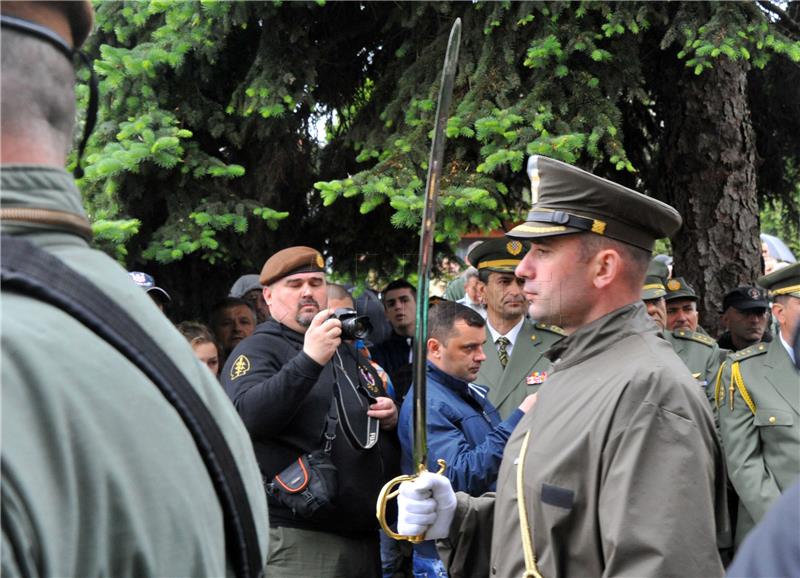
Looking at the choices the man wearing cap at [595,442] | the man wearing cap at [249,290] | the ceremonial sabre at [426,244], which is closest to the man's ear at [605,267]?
the man wearing cap at [595,442]

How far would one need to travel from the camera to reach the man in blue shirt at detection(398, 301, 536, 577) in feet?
12.8

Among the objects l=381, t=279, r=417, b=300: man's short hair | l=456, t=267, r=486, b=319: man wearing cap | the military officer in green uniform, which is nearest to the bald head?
the military officer in green uniform

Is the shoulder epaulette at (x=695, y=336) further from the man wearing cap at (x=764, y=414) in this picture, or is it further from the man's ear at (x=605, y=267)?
the man's ear at (x=605, y=267)

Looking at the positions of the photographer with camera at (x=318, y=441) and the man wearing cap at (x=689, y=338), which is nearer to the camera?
the photographer with camera at (x=318, y=441)

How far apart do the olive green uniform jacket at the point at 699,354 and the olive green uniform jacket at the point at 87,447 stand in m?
4.87

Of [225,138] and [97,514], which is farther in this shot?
[225,138]

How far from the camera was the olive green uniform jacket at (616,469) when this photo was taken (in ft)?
7.52

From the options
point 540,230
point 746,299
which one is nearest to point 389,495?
point 540,230

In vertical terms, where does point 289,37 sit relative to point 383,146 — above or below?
above

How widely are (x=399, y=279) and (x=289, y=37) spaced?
2.08 meters

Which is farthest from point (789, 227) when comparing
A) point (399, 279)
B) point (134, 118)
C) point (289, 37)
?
point (134, 118)

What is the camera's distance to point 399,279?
22.8 feet

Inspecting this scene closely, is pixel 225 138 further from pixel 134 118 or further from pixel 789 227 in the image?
pixel 789 227

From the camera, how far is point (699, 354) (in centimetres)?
579
